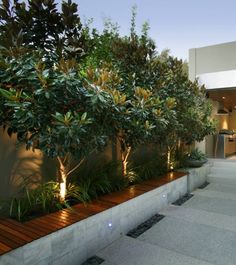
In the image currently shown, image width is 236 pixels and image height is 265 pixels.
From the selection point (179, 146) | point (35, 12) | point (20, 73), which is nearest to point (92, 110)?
point (20, 73)

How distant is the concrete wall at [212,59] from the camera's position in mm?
8633

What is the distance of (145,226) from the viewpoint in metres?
3.38

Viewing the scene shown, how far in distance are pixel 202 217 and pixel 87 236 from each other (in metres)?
1.89

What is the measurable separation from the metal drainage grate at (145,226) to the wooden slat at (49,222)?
401mm

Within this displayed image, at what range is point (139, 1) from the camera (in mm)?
6195

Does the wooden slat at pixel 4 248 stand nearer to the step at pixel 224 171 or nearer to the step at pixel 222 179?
the step at pixel 222 179

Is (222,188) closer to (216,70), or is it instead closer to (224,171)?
(224,171)

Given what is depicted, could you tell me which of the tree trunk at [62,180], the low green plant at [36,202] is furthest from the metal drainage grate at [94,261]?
the tree trunk at [62,180]

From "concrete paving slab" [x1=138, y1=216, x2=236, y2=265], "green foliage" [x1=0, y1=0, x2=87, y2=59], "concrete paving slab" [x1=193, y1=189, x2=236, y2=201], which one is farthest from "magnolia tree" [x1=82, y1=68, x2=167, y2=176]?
"concrete paving slab" [x1=193, y1=189, x2=236, y2=201]

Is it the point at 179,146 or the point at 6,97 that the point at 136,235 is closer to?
the point at 6,97

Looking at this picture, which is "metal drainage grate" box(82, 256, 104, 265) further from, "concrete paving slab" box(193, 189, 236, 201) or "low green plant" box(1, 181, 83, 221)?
"concrete paving slab" box(193, 189, 236, 201)

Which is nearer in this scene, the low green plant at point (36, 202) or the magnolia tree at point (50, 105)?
the magnolia tree at point (50, 105)

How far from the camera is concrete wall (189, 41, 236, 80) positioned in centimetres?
863

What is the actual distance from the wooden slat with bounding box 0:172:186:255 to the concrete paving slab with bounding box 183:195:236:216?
4.06 feet
